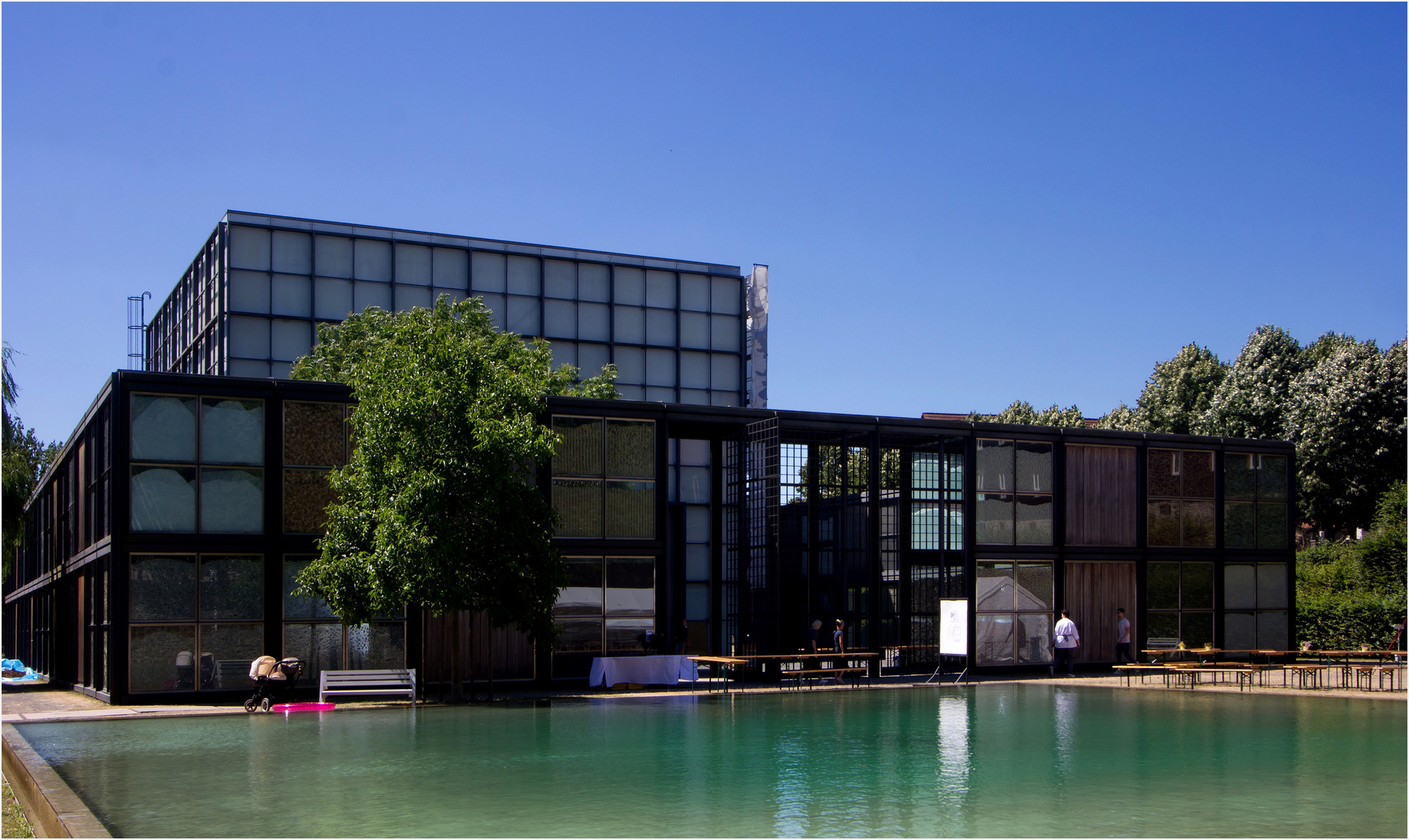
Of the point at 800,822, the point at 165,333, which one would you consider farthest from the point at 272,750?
the point at 165,333

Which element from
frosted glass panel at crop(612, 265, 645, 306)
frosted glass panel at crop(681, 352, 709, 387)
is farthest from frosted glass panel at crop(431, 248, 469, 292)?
frosted glass panel at crop(681, 352, 709, 387)

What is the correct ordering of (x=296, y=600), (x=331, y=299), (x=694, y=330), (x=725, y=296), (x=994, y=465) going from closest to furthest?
(x=296, y=600), (x=994, y=465), (x=331, y=299), (x=694, y=330), (x=725, y=296)

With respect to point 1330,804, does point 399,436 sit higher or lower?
higher

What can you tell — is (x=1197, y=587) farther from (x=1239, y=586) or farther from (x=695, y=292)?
(x=695, y=292)

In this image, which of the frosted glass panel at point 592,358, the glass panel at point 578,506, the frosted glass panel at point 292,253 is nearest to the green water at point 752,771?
the glass panel at point 578,506

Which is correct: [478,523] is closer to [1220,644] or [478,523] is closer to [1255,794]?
[1255,794]

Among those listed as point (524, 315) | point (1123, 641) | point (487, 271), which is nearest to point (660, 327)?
point (524, 315)

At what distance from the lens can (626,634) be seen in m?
29.1

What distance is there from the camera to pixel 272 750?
55.6 feet

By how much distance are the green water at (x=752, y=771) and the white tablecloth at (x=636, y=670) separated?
13.5ft

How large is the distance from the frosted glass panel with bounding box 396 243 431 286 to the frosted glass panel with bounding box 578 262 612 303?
7359 millimetres

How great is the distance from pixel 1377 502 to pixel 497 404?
4282 centimetres

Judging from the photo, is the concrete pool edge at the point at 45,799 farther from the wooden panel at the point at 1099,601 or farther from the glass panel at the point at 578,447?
the wooden panel at the point at 1099,601

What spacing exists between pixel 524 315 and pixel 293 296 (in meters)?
10.6
